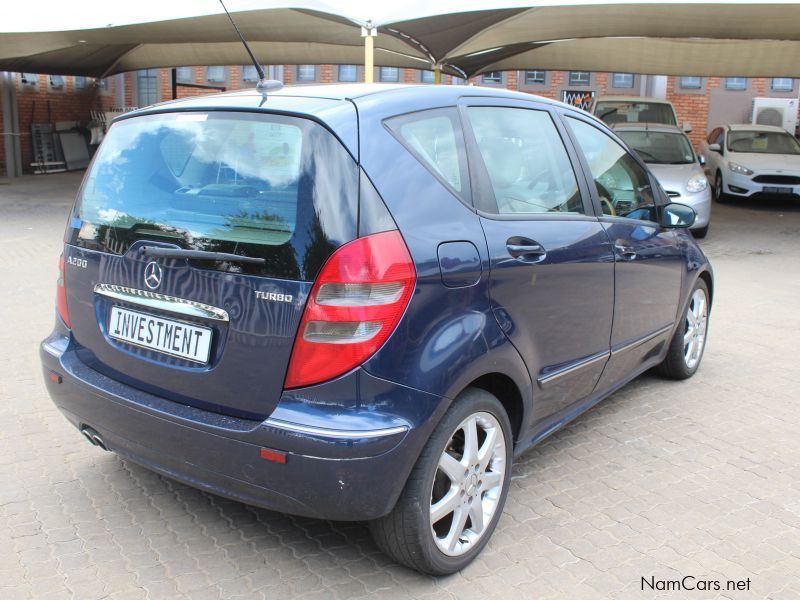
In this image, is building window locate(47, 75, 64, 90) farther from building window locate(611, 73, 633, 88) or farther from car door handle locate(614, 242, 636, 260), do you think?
car door handle locate(614, 242, 636, 260)

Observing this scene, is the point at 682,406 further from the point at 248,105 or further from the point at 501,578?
the point at 248,105

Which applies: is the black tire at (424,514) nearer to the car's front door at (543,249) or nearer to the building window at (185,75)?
the car's front door at (543,249)

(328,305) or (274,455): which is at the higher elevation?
(328,305)

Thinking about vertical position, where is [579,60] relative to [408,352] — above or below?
above

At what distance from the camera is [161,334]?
2.65 meters

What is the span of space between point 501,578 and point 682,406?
2298mm

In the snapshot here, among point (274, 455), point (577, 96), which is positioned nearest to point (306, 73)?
point (577, 96)

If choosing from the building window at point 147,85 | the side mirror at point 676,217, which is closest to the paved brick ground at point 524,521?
the side mirror at point 676,217

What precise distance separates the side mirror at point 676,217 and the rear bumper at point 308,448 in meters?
2.39

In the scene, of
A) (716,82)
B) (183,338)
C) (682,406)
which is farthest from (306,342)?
(716,82)

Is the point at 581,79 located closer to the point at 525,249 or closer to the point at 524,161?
the point at 524,161

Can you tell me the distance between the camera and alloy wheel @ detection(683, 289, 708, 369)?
4988 mm

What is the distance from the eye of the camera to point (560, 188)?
348 centimetres

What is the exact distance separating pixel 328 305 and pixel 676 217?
2.66 meters
